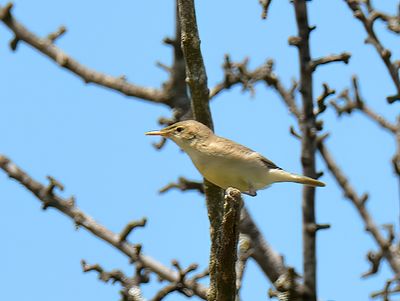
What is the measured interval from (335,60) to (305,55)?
37 centimetres

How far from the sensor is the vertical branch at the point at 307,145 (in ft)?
22.8

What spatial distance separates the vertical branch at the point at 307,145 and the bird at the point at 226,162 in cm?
186

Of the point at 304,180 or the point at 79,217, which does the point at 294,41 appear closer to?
the point at 304,180

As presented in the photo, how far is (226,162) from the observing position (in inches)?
198

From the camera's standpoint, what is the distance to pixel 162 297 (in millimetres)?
5906

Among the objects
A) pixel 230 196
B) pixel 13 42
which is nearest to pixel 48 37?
pixel 13 42

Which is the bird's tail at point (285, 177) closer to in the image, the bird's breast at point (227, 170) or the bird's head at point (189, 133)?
the bird's breast at point (227, 170)

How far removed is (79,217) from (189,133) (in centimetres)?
217

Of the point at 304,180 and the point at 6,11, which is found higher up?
the point at 6,11

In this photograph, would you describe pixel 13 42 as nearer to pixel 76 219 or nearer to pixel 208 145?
pixel 76 219

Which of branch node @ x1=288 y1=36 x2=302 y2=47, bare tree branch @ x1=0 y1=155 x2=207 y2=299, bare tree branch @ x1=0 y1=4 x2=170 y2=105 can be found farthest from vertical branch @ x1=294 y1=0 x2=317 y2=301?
bare tree branch @ x1=0 y1=4 x2=170 y2=105

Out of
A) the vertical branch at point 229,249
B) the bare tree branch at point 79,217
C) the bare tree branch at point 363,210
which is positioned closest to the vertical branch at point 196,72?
the vertical branch at point 229,249

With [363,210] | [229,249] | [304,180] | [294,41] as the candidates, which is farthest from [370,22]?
[229,249]

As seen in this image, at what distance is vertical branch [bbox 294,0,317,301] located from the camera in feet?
22.8
